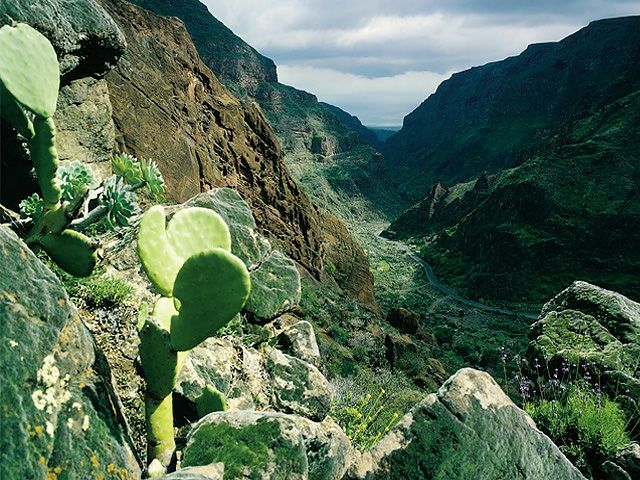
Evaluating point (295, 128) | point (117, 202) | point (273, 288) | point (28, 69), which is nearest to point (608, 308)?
point (273, 288)

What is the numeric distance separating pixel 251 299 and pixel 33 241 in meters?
2.61

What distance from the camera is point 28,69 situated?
142 inches

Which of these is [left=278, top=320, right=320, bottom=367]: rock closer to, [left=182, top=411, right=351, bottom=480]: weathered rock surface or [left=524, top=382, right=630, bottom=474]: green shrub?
[left=182, top=411, right=351, bottom=480]: weathered rock surface

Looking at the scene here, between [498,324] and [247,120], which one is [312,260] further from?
[498,324]

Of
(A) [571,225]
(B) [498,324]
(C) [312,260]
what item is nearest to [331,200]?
(A) [571,225]

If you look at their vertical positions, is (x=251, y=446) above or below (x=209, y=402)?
above

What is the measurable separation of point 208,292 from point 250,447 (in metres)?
1.14

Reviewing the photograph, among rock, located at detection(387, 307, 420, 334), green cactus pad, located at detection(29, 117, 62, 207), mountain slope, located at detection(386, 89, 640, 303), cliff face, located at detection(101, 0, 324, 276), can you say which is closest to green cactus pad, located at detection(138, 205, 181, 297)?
green cactus pad, located at detection(29, 117, 62, 207)

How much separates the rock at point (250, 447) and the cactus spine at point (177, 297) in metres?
0.34

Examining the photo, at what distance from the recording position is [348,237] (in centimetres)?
3750

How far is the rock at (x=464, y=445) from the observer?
137 inches

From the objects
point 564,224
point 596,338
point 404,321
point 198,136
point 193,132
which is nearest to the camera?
point 596,338

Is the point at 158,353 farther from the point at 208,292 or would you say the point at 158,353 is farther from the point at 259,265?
the point at 259,265

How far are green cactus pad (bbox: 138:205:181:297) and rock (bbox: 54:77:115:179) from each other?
16.9 feet
